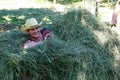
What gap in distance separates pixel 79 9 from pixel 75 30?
0.45 m

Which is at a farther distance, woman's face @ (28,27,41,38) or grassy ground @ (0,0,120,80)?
woman's face @ (28,27,41,38)

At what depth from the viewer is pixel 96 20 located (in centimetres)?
519

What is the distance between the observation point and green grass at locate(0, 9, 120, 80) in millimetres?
3803

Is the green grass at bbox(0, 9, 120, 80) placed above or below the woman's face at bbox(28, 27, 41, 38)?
below

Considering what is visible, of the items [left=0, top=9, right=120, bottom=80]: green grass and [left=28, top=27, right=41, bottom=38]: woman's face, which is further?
[left=28, top=27, right=41, bottom=38]: woman's face

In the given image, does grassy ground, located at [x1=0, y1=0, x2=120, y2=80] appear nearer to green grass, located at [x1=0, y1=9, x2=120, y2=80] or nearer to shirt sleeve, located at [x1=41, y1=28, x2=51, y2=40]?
green grass, located at [x1=0, y1=9, x2=120, y2=80]

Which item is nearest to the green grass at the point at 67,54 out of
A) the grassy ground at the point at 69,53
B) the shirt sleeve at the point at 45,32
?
the grassy ground at the point at 69,53

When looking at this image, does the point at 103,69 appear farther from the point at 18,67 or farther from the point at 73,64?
the point at 18,67

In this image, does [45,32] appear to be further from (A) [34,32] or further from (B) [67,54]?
(B) [67,54]

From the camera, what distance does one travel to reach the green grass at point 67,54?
3.80 meters

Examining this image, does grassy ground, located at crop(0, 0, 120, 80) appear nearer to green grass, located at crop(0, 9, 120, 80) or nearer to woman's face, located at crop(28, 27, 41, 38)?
green grass, located at crop(0, 9, 120, 80)

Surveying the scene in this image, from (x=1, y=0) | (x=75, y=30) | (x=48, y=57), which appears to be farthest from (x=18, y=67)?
(x=1, y=0)

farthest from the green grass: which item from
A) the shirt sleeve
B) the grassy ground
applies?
the shirt sleeve

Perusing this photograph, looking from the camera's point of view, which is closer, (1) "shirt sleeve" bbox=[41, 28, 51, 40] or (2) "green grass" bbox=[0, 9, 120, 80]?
(2) "green grass" bbox=[0, 9, 120, 80]
